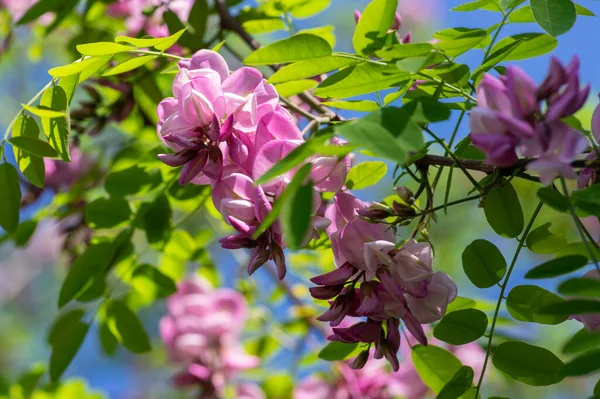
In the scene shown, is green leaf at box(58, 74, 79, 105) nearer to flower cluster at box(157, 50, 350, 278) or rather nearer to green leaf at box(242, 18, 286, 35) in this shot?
flower cluster at box(157, 50, 350, 278)

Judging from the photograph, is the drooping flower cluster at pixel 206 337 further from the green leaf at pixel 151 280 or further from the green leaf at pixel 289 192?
the green leaf at pixel 289 192

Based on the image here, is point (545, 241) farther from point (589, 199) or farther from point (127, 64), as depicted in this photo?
point (127, 64)

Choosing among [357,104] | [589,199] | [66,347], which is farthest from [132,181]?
[589,199]

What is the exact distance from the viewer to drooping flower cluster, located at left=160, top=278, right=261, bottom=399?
1.89 metres

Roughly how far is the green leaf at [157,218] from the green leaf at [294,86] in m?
0.34

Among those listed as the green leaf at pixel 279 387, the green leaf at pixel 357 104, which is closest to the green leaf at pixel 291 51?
the green leaf at pixel 357 104

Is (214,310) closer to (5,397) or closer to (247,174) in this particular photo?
(5,397)

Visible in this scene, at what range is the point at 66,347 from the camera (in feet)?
4.37

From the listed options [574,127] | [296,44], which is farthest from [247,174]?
[574,127]

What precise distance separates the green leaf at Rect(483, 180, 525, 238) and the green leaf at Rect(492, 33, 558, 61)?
0.57 ft

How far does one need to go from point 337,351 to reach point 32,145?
0.55 metres

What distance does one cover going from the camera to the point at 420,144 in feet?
2.28

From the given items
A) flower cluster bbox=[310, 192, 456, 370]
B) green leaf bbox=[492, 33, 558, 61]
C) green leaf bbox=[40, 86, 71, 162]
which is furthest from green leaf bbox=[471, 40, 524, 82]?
green leaf bbox=[40, 86, 71, 162]

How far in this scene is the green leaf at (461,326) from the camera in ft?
3.06
